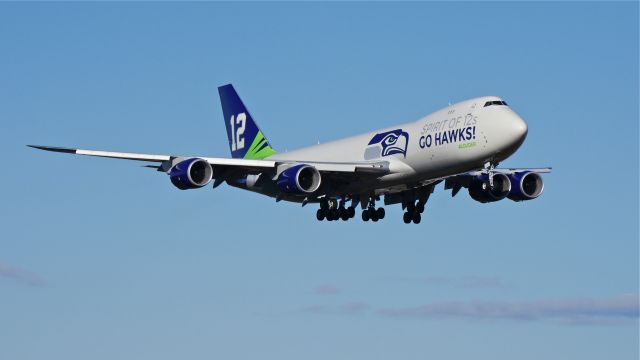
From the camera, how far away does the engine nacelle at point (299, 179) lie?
56062mm

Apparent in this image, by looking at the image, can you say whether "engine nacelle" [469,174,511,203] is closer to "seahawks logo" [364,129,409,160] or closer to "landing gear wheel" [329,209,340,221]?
"seahawks logo" [364,129,409,160]

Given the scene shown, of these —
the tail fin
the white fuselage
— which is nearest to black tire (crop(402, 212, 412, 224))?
the white fuselage

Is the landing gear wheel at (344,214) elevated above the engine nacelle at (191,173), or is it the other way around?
the engine nacelle at (191,173)

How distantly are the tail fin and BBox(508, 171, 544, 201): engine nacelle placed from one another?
47.9 ft

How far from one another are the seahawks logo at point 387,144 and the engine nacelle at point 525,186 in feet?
21.3

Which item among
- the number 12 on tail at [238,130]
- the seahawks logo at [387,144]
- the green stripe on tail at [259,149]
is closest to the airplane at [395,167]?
the seahawks logo at [387,144]

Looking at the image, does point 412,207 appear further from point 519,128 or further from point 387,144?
point 519,128

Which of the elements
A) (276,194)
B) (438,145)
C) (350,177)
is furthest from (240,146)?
(438,145)

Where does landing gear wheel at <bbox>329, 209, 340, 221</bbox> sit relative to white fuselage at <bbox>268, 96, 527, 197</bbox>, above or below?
below

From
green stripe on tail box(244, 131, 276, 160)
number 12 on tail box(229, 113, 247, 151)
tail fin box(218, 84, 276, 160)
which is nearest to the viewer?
green stripe on tail box(244, 131, 276, 160)

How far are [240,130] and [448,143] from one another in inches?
799

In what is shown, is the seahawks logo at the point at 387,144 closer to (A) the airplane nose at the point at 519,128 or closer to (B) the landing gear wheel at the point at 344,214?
(B) the landing gear wheel at the point at 344,214

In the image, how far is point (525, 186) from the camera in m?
59.8

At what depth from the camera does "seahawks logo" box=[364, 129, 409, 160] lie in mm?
56312
